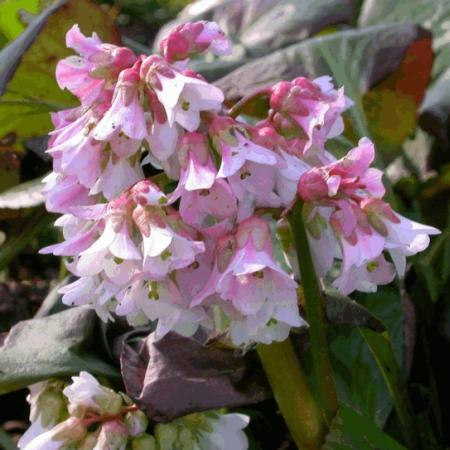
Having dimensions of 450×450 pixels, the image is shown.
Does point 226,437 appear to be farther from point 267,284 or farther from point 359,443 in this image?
point 267,284

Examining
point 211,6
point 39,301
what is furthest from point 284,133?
point 211,6

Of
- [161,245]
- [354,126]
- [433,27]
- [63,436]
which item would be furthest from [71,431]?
[433,27]

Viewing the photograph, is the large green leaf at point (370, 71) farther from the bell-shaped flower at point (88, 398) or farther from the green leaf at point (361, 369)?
the bell-shaped flower at point (88, 398)

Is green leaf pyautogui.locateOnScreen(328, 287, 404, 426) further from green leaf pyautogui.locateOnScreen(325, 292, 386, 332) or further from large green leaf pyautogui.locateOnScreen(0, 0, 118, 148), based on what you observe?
large green leaf pyautogui.locateOnScreen(0, 0, 118, 148)

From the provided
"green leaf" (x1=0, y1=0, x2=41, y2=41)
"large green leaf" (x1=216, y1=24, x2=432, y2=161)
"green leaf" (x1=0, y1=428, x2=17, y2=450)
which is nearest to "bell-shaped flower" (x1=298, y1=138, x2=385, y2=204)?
"large green leaf" (x1=216, y1=24, x2=432, y2=161)

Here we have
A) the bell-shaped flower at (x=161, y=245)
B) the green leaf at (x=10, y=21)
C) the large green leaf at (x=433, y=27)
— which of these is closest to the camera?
the bell-shaped flower at (x=161, y=245)

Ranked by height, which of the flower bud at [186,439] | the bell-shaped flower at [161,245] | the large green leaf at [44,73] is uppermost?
the bell-shaped flower at [161,245]

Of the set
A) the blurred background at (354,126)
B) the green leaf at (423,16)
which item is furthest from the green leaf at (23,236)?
the green leaf at (423,16)
